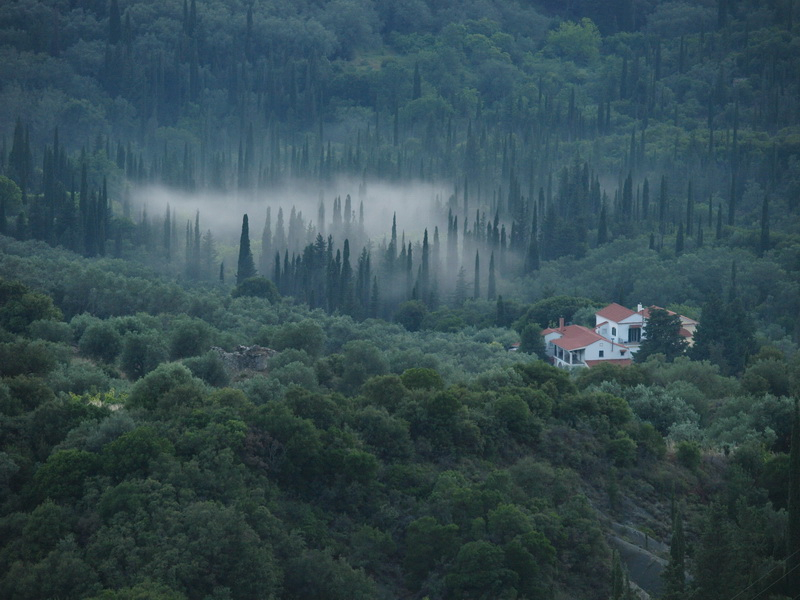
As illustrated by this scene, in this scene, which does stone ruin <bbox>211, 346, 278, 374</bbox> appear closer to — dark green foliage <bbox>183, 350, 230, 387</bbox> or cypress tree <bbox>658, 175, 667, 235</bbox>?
dark green foliage <bbox>183, 350, 230, 387</bbox>

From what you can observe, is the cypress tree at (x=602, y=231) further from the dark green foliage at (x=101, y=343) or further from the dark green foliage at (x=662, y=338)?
the dark green foliage at (x=101, y=343)

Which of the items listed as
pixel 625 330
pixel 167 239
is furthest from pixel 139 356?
pixel 167 239

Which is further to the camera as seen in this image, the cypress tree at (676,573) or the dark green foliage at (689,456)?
the dark green foliage at (689,456)

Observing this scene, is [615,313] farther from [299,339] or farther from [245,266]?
[245,266]

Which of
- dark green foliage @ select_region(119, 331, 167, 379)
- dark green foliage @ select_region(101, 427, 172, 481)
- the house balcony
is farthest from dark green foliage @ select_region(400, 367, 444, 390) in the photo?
the house balcony

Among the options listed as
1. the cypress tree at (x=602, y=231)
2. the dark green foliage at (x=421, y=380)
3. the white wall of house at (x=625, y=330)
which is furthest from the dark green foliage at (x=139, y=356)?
the cypress tree at (x=602, y=231)

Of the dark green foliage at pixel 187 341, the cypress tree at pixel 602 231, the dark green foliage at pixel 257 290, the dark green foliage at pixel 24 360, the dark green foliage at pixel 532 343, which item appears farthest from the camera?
the cypress tree at pixel 602 231

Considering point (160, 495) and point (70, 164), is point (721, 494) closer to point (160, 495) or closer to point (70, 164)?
point (160, 495)

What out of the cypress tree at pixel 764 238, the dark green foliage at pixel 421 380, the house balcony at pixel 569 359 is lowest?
the house balcony at pixel 569 359
